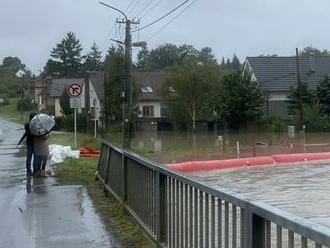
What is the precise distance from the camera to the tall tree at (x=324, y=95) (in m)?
62.3

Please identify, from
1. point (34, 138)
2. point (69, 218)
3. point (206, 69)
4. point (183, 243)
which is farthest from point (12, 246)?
point (206, 69)

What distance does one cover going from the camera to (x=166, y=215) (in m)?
6.70

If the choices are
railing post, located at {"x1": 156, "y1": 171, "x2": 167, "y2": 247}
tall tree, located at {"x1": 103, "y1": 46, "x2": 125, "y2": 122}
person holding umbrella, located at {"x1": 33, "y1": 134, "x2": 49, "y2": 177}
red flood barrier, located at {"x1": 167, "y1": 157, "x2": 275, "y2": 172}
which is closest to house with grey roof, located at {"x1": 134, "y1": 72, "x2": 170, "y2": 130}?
tall tree, located at {"x1": 103, "y1": 46, "x2": 125, "y2": 122}

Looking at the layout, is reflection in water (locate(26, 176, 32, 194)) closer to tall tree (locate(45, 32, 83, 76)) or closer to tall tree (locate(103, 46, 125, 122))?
tall tree (locate(103, 46, 125, 122))

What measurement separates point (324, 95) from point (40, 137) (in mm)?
50519

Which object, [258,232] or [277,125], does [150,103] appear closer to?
[277,125]

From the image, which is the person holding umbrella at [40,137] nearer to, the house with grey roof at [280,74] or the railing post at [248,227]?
the railing post at [248,227]

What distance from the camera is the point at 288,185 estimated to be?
53.9 feet

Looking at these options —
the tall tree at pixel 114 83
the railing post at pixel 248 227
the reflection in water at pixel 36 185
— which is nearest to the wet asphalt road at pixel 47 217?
the reflection in water at pixel 36 185

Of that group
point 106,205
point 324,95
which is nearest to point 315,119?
point 324,95

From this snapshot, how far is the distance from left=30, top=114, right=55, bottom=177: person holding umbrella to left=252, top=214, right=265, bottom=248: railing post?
12566 millimetres

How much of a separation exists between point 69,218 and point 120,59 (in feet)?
187

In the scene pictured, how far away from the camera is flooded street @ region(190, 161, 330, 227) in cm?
1201

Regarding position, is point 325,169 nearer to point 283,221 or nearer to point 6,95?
point 283,221
